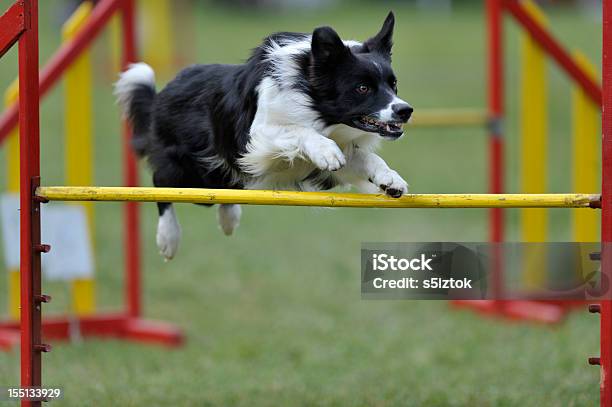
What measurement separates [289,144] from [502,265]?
1434 mm

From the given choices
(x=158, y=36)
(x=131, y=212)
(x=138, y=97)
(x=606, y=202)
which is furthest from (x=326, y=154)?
(x=158, y=36)

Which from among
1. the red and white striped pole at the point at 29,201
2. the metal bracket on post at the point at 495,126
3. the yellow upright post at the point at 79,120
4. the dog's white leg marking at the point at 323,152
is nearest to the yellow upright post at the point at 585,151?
the metal bracket on post at the point at 495,126

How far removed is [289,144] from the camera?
403 centimetres

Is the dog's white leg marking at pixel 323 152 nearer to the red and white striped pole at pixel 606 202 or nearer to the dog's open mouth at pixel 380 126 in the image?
the dog's open mouth at pixel 380 126

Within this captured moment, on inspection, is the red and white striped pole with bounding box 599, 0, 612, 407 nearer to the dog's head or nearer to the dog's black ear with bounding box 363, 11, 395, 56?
the dog's head

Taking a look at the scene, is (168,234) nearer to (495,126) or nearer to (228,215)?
(228,215)

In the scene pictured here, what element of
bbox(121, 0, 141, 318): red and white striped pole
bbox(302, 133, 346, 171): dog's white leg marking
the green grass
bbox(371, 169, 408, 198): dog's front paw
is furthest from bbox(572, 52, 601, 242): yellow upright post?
bbox(302, 133, 346, 171): dog's white leg marking

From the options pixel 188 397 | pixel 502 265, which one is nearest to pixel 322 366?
pixel 188 397

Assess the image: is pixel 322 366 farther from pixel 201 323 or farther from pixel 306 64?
pixel 306 64

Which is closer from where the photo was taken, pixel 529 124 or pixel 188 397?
pixel 188 397

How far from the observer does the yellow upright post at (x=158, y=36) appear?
21734mm

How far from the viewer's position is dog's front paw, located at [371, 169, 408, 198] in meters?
3.86

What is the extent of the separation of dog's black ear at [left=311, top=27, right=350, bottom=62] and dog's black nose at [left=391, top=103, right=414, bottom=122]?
32 cm

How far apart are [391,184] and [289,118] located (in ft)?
1.70
